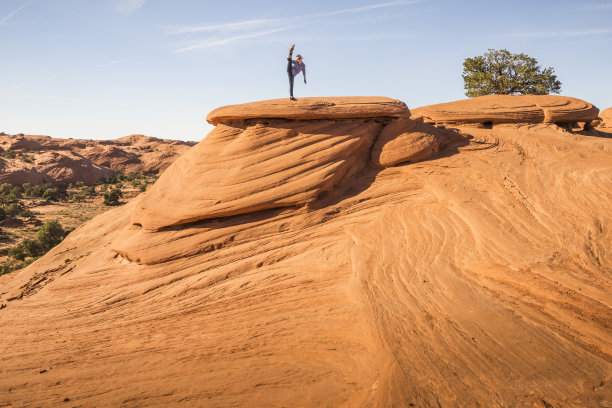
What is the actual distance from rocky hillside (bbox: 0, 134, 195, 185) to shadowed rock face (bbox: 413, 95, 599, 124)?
35157 mm

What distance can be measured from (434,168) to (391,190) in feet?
4.25

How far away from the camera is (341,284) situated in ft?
22.5

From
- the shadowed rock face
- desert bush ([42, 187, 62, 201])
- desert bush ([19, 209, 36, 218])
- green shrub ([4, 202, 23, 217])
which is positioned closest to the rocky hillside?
desert bush ([42, 187, 62, 201])

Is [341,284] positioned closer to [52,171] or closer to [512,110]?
[512,110]

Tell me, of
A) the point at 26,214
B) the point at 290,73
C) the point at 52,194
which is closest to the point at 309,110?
the point at 290,73

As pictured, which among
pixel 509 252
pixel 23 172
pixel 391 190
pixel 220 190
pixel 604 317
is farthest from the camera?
pixel 23 172

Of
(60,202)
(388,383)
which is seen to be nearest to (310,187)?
(388,383)

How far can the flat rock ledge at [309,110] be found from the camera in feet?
29.7

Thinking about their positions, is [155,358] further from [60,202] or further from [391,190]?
[60,202]

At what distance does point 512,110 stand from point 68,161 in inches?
1563

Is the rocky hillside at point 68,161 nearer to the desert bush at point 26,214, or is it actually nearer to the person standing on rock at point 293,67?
the desert bush at point 26,214

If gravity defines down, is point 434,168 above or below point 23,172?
below

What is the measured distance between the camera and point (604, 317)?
5.25 m

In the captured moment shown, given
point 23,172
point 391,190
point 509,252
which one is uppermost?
point 23,172
